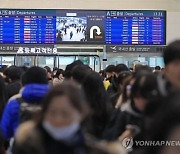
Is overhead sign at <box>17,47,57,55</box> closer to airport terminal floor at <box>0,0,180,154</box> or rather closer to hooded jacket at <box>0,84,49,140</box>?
airport terminal floor at <box>0,0,180,154</box>

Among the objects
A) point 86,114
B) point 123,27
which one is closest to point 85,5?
point 123,27

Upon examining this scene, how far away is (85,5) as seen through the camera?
15.1 metres

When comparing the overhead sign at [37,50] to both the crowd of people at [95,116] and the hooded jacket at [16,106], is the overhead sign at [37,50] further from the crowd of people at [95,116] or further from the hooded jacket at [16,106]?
the hooded jacket at [16,106]

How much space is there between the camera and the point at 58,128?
192 centimetres

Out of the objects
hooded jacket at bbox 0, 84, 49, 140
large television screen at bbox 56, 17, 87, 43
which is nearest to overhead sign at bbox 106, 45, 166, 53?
large television screen at bbox 56, 17, 87, 43

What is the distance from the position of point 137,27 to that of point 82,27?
187 centimetres

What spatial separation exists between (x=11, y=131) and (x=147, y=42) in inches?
428

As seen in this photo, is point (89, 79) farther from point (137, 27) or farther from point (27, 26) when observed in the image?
point (137, 27)

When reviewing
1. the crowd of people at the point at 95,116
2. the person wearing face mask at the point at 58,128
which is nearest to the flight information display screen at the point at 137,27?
the crowd of people at the point at 95,116

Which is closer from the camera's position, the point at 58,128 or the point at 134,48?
the point at 58,128

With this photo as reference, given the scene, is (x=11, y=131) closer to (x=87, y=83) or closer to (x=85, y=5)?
(x=87, y=83)

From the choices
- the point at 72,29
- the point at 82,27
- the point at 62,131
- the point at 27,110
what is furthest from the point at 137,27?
the point at 62,131

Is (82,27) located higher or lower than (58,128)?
higher

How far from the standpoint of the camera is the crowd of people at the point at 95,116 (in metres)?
1.31
